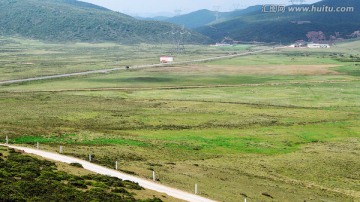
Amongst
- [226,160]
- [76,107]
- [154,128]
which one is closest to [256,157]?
[226,160]

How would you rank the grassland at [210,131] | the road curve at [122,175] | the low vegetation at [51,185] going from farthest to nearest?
the grassland at [210,131]
the road curve at [122,175]
the low vegetation at [51,185]

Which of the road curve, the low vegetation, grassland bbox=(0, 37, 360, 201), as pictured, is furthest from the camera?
grassland bbox=(0, 37, 360, 201)

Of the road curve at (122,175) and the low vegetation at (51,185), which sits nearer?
the low vegetation at (51,185)

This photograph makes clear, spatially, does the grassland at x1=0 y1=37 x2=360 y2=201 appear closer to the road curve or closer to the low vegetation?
the road curve

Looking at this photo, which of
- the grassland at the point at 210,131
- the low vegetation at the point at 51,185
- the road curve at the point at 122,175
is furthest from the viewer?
the grassland at the point at 210,131

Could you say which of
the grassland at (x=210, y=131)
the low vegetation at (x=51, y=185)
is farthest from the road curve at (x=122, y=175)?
the low vegetation at (x=51, y=185)

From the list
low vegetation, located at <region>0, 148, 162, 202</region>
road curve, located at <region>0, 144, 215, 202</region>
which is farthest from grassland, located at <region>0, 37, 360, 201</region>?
low vegetation, located at <region>0, 148, 162, 202</region>

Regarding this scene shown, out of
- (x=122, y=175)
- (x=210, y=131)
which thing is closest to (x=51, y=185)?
(x=122, y=175)

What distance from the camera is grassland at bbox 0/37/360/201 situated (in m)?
57.7

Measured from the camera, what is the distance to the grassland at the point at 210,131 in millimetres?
57719

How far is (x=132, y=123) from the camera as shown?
96750 millimetres

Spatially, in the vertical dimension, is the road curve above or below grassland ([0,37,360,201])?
above

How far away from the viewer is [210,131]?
3578 inches

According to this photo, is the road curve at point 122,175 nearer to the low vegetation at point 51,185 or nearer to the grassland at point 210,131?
the grassland at point 210,131
